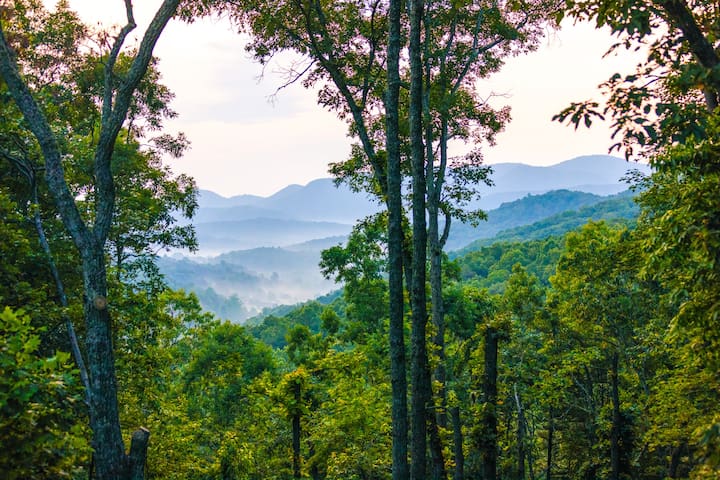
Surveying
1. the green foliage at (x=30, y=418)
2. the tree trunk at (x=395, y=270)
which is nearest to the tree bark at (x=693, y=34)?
the tree trunk at (x=395, y=270)

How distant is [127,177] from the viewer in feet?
43.3

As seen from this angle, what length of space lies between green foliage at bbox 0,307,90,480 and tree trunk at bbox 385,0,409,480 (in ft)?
14.1

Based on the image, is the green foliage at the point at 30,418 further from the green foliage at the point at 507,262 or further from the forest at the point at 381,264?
the green foliage at the point at 507,262

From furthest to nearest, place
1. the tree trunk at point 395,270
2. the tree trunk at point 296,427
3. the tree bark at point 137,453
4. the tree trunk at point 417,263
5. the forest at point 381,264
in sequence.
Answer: the tree trunk at point 296,427
the tree trunk at point 395,270
the tree trunk at point 417,263
the tree bark at point 137,453
the forest at point 381,264

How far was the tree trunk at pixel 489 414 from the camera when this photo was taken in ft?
26.4

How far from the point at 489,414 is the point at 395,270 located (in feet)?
10.3

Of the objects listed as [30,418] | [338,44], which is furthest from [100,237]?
[338,44]

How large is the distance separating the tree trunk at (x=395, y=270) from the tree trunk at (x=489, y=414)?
1959 mm

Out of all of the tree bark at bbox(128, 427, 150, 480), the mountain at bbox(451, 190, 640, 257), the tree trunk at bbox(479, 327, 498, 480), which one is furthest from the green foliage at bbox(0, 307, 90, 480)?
the mountain at bbox(451, 190, 640, 257)

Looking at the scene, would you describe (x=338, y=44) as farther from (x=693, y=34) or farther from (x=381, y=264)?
(x=381, y=264)

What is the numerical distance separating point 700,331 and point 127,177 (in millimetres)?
13204

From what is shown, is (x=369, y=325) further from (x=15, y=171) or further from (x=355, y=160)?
(x=15, y=171)

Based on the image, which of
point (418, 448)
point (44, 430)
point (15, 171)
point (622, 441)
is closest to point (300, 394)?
point (418, 448)

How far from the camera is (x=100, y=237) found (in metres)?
6.09
